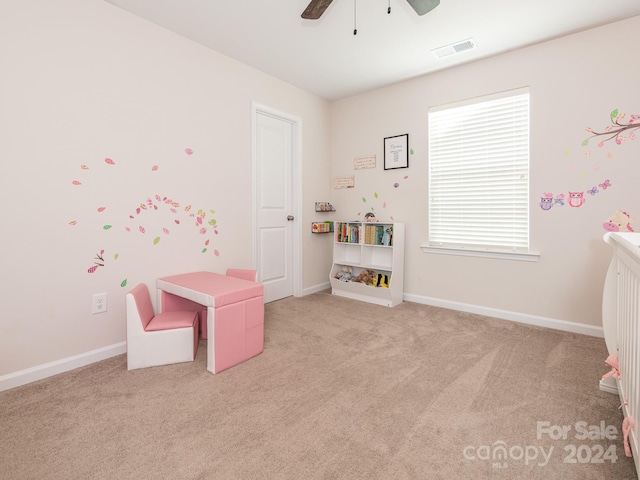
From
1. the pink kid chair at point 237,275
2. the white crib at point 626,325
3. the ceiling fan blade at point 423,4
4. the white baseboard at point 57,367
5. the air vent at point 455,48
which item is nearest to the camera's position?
the white crib at point 626,325

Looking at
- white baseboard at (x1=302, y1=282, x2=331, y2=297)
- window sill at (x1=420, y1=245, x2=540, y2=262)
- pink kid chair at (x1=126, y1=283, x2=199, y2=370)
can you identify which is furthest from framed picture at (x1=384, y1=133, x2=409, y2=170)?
pink kid chair at (x1=126, y1=283, x2=199, y2=370)

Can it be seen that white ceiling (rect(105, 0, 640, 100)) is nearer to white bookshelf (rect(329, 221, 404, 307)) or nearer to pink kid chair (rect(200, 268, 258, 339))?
white bookshelf (rect(329, 221, 404, 307))

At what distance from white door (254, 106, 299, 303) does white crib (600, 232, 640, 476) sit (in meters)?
2.81

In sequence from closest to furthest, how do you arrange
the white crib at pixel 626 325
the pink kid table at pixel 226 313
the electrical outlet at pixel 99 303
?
the white crib at pixel 626 325 → the pink kid table at pixel 226 313 → the electrical outlet at pixel 99 303

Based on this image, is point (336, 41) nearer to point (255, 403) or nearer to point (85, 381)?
point (255, 403)

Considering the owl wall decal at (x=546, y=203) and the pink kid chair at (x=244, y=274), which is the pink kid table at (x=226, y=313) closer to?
the pink kid chair at (x=244, y=274)

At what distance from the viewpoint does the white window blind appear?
293 cm

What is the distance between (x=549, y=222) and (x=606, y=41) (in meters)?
1.45

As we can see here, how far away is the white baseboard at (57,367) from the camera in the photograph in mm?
1879

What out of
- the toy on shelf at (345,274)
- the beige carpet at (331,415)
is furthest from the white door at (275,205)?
the beige carpet at (331,415)

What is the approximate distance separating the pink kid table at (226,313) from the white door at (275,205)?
113cm

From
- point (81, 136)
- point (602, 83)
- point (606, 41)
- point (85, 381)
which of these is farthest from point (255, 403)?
point (606, 41)

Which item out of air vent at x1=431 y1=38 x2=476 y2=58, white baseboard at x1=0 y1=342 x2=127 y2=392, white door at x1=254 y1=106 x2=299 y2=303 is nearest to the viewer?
white baseboard at x1=0 y1=342 x2=127 y2=392

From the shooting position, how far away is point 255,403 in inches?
67.4
